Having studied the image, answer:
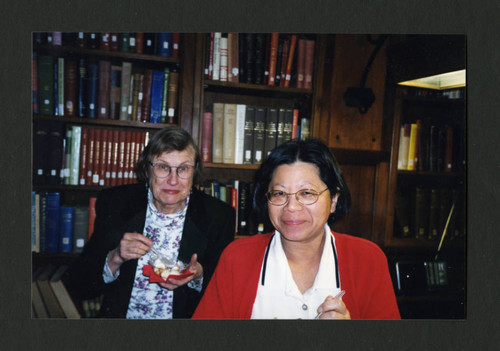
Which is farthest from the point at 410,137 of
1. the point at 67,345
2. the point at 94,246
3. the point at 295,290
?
the point at 67,345

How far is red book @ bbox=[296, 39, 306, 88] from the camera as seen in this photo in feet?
5.72

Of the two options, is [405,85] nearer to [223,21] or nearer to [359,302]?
[223,21]

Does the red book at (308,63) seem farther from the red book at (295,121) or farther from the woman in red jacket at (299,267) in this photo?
the woman in red jacket at (299,267)

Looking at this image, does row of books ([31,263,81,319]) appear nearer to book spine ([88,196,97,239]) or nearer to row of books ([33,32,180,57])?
book spine ([88,196,97,239])

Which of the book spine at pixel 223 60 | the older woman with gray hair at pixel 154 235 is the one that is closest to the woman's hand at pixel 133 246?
the older woman with gray hair at pixel 154 235

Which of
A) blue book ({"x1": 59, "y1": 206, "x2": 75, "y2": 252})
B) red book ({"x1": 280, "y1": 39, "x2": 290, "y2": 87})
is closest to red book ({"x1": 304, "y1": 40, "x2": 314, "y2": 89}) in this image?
red book ({"x1": 280, "y1": 39, "x2": 290, "y2": 87})

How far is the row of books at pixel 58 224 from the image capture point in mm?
1386

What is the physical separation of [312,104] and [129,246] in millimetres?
1194

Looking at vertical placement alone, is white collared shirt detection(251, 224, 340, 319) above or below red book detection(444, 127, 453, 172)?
below

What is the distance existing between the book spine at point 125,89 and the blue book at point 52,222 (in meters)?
0.49

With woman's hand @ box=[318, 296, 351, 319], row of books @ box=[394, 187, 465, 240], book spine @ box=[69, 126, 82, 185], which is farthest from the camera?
book spine @ box=[69, 126, 82, 185]

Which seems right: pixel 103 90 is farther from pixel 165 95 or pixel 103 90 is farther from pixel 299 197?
pixel 299 197

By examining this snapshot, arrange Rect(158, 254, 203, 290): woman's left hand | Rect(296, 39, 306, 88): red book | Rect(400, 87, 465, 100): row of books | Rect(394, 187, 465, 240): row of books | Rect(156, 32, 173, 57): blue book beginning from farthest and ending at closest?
Rect(296, 39, 306, 88): red book, Rect(156, 32, 173, 57): blue book, Rect(394, 187, 465, 240): row of books, Rect(400, 87, 465, 100): row of books, Rect(158, 254, 203, 290): woman's left hand

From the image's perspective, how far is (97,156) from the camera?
1.60 meters
